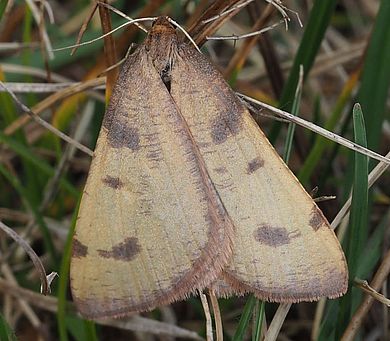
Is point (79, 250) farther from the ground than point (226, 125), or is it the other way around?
→ point (226, 125)

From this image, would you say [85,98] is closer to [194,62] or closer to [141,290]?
[194,62]

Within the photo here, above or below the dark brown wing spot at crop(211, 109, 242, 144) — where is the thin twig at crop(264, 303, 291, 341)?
below

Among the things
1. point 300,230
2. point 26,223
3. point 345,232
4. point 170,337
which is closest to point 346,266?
point 300,230

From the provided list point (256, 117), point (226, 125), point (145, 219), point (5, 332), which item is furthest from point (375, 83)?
point (5, 332)

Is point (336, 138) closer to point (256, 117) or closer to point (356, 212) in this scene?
point (356, 212)

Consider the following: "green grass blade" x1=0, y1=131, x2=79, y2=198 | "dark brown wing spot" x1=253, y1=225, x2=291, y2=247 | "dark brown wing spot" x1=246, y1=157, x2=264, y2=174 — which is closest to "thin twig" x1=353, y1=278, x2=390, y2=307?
"dark brown wing spot" x1=253, y1=225, x2=291, y2=247

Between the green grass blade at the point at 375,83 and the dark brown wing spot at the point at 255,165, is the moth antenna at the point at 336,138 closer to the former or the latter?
the dark brown wing spot at the point at 255,165

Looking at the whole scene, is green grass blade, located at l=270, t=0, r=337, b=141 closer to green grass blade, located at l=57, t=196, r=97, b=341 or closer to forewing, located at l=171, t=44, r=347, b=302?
forewing, located at l=171, t=44, r=347, b=302
